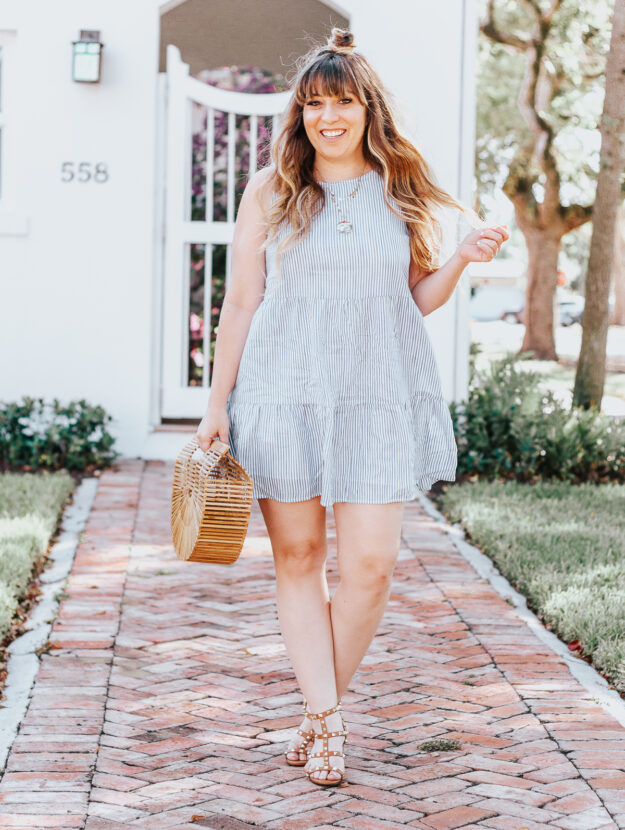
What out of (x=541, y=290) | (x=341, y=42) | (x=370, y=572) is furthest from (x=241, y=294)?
(x=541, y=290)

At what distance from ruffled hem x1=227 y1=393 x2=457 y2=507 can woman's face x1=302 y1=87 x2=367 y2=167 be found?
0.69 m

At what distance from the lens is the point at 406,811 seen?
294 cm

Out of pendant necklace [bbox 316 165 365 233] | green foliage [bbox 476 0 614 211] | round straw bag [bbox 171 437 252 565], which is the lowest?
round straw bag [bbox 171 437 252 565]

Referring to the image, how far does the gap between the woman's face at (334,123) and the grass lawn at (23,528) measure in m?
2.17

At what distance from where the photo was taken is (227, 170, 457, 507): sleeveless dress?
9.89 ft

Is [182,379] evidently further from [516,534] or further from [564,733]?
[564,733]

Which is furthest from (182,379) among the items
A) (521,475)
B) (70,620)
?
(70,620)

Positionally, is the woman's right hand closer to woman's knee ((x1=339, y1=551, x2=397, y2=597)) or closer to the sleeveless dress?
the sleeveless dress

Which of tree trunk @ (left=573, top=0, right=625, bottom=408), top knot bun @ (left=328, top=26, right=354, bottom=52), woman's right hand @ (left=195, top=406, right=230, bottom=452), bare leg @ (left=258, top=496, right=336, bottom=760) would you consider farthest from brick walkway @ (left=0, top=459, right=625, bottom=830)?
tree trunk @ (left=573, top=0, right=625, bottom=408)

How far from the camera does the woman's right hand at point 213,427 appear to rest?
3100 millimetres

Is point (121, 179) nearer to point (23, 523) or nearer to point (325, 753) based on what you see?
point (23, 523)

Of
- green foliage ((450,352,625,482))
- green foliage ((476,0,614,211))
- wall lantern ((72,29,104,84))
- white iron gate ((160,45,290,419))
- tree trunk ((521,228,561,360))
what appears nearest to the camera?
green foliage ((450,352,625,482))

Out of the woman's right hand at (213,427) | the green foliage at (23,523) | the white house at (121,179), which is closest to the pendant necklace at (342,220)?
the woman's right hand at (213,427)

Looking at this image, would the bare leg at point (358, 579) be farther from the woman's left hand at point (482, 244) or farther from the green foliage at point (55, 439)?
the green foliage at point (55, 439)
